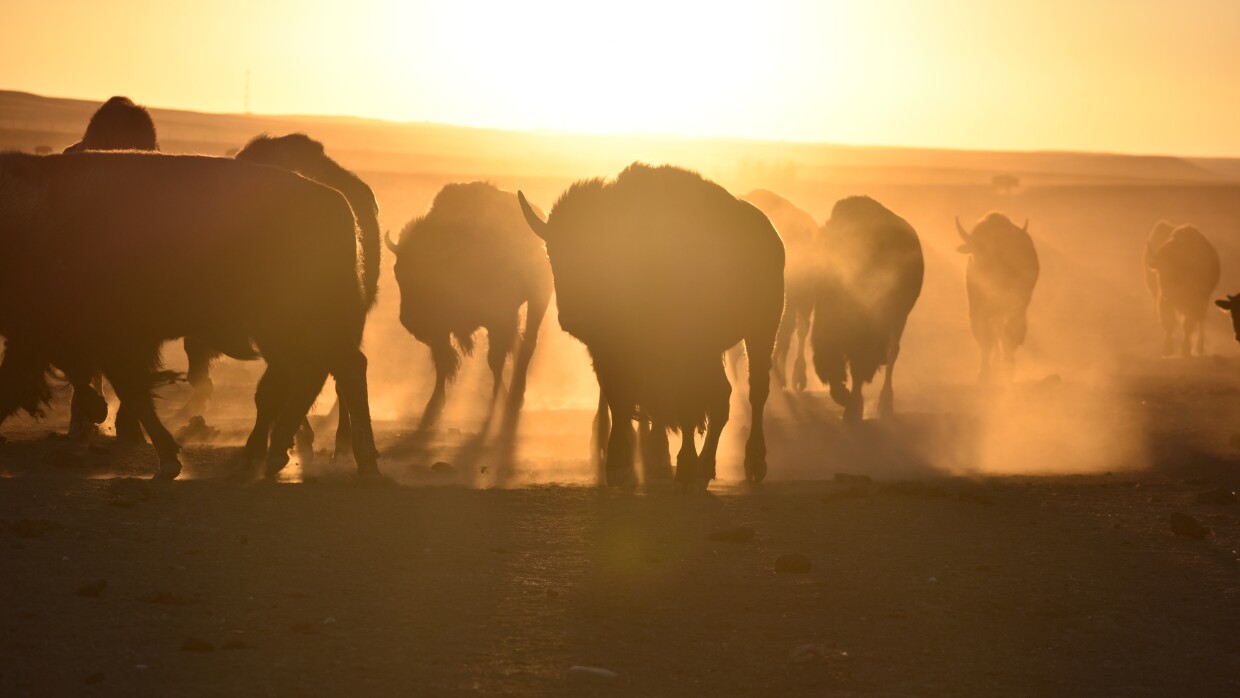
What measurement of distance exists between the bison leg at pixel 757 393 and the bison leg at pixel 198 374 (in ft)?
15.0

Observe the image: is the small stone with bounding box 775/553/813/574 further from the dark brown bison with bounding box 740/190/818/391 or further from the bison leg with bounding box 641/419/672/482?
the dark brown bison with bounding box 740/190/818/391

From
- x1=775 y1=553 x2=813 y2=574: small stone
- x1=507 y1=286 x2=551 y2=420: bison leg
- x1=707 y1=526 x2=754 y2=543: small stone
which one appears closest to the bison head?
x1=707 y1=526 x2=754 y2=543: small stone

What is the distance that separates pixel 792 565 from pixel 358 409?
3617mm

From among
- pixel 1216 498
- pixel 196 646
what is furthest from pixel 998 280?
pixel 196 646

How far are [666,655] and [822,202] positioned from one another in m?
68.3

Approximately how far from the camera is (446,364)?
15.1 metres

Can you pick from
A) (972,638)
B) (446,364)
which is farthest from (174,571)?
(446,364)

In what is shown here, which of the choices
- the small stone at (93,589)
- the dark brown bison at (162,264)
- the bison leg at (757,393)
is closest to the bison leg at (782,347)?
the bison leg at (757,393)

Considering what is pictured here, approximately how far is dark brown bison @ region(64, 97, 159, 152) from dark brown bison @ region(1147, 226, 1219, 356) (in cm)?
1669

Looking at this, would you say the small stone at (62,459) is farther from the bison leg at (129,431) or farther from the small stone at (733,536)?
the small stone at (733,536)

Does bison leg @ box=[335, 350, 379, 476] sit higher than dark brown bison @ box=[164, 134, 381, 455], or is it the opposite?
dark brown bison @ box=[164, 134, 381, 455]

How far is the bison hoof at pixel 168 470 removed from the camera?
9.11 m

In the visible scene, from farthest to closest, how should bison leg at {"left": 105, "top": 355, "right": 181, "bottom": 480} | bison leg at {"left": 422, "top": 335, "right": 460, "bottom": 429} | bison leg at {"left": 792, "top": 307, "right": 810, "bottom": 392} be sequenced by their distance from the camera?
bison leg at {"left": 792, "top": 307, "right": 810, "bottom": 392} < bison leg at {"left": 422, "top": 335, "right": 460, "bottom": 429} < bison leg at {"left": 105, "top": 355, "right": 181, "bottom": 480}

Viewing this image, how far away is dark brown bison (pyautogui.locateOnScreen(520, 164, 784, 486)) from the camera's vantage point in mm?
9641
